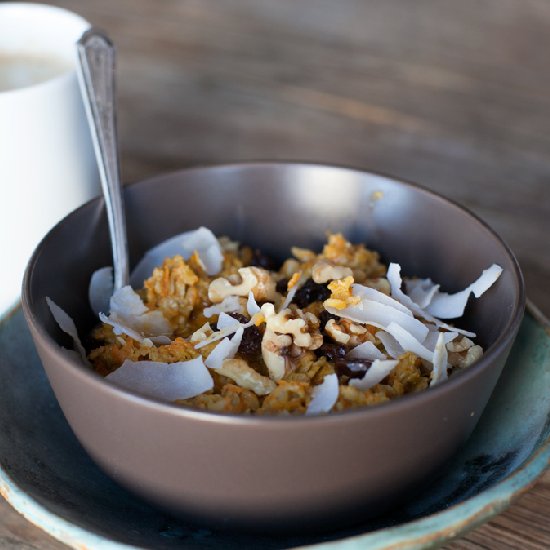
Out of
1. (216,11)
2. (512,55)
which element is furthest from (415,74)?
(216,11)

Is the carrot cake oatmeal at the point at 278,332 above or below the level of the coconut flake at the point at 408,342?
below

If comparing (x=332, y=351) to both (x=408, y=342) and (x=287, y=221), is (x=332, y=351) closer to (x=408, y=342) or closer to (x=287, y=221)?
(x=408, y=342)

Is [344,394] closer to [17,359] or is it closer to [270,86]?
[17,359]

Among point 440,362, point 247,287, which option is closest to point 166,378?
point 247,287

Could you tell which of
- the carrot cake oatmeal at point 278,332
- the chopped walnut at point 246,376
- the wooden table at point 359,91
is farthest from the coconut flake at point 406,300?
the wooden table at point 359,91

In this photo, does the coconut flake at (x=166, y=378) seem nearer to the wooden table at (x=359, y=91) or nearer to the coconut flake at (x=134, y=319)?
the coconut flake at (x=134, y=319)

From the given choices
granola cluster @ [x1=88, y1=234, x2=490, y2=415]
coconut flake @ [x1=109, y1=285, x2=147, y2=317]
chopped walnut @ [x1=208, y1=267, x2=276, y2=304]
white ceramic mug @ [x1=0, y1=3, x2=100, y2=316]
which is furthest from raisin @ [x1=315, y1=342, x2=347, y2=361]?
white ceramic mug @ [x1=0, y1=3, x2=100, y2=316]
